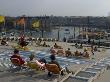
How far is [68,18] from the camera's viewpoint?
566ft

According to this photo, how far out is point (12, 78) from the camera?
12.3 meters

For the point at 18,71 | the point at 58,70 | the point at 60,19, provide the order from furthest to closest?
the point at 60,19 < the point at 18,71 < the point at 58,70

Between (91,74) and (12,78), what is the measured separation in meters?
3.70

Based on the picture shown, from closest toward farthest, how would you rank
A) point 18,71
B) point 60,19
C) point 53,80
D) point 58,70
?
point 53,80 < point 58,70 < point 18,71 < point 60,19

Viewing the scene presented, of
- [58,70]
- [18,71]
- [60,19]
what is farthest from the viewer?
[60,19]

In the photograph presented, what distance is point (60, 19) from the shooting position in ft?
559

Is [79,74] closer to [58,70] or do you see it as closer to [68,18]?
[58,70]

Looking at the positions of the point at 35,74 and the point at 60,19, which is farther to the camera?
the point at 60,19

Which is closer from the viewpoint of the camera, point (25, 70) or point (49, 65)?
point (49, 65)

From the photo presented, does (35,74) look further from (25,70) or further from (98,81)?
(98,81)

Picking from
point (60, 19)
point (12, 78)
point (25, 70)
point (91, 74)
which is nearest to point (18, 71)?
point (25, 70)

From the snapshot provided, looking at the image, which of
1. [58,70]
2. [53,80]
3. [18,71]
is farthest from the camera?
[18,71]

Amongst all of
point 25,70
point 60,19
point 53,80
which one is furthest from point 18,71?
point 60,19

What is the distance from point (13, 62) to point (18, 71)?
0.68 meters
